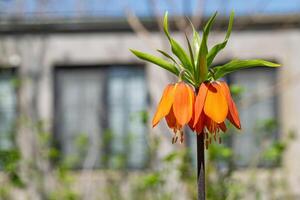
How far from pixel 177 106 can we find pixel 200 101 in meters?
0.09

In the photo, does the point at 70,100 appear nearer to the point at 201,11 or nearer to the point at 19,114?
the point at 19,114

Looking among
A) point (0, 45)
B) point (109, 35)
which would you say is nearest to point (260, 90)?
point (109, 35)

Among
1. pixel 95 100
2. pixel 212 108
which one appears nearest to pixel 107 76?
pixel 95 100

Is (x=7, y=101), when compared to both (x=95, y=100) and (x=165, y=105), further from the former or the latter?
(x=165, y=105)

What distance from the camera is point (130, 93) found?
401 inches

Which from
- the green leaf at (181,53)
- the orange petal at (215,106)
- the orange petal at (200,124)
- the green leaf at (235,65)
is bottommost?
the orange petal at (200,124)

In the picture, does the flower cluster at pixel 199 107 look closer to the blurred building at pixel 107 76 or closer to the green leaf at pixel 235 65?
the green leaf at pixel 235 65

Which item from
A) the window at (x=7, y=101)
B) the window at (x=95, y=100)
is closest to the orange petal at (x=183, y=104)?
the window at (x=95, y=100)

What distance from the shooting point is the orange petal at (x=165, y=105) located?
2.33 metres

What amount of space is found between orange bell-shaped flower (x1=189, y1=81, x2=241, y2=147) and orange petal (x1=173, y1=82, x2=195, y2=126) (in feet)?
0.09

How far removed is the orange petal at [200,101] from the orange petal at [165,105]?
0.10 metres

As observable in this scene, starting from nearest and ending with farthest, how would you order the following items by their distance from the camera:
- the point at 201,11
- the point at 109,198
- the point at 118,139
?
the point at 109,198, the point at 201,11, the point at 118,139

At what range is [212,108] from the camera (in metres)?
2.27

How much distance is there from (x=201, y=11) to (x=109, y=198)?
10.1 feet
